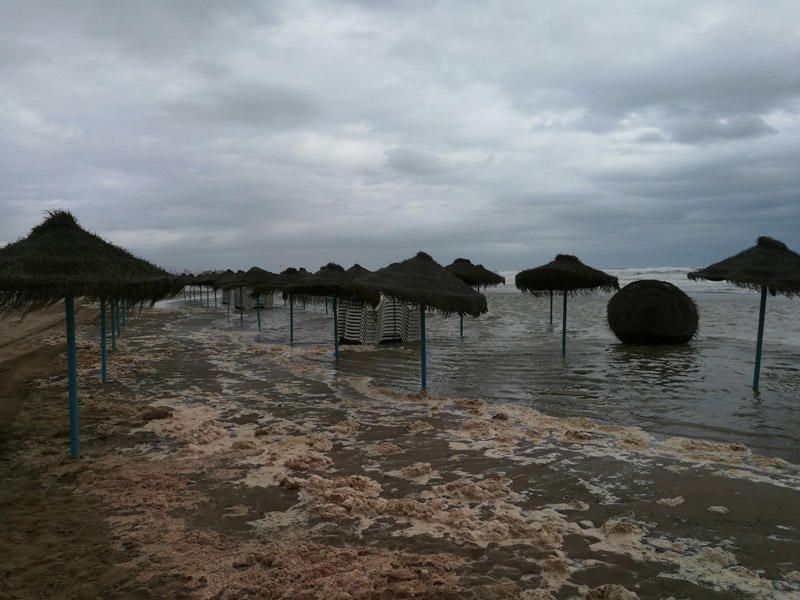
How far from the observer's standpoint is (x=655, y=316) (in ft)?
46.9

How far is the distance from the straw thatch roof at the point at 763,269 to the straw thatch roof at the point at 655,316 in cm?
484

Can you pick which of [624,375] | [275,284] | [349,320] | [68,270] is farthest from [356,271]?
[68,270]

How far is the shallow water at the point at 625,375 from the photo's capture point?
709 cm

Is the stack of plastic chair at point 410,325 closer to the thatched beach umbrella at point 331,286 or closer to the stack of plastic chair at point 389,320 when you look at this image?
the stack of plastic chair at point 389,320

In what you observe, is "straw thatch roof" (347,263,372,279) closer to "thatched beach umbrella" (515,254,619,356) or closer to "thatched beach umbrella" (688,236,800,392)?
"thatched beach umbrella" (515,254,619,356)

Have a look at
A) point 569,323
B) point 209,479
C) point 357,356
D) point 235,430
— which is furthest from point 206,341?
point 569,323

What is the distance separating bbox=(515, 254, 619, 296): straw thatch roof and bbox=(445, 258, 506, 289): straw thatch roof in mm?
5271

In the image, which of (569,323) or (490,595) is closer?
(490,595)

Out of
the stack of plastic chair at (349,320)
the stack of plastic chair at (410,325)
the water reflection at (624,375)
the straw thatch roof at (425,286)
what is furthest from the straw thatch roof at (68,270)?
the stack of plastic chair at (410,325)

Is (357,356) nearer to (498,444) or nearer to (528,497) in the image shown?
(498,444)

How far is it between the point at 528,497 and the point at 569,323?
18.6 meters

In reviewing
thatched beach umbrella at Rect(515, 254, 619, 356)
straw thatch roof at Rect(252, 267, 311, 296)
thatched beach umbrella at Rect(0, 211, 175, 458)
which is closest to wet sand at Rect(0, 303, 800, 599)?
thatched beach umbrella at Rect(0, 211, 175, 458)

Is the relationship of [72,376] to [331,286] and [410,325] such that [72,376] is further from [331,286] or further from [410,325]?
[410,325]

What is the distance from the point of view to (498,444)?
6.02 metres
